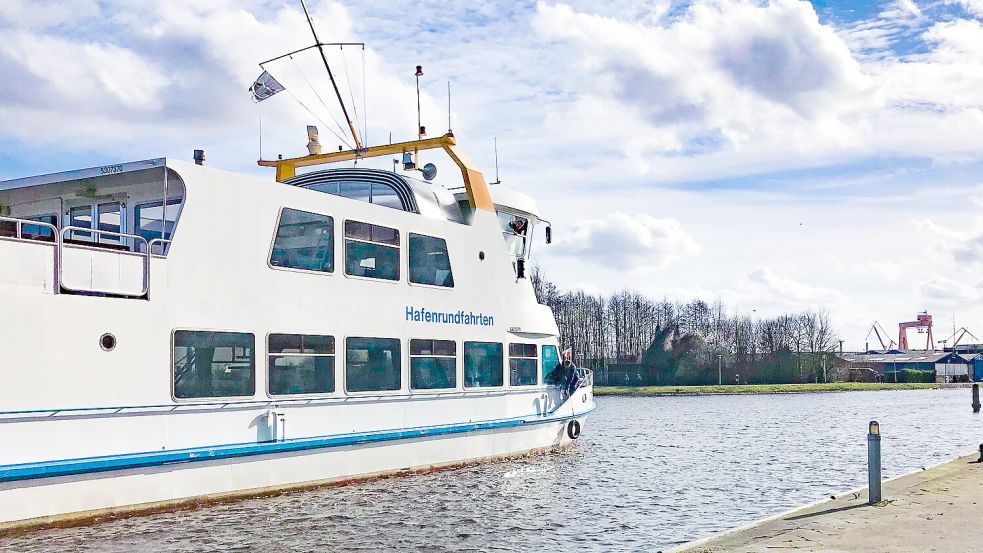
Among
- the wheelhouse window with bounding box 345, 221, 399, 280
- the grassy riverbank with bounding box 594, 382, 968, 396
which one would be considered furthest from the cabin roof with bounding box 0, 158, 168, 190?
the grassy riverbank with bounding box 594, 382, 968, 396

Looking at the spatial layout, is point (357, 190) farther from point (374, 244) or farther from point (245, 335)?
point (245, 335)

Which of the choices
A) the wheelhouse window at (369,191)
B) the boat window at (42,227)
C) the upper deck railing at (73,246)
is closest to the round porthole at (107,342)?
the upper deck railing at (73,246)

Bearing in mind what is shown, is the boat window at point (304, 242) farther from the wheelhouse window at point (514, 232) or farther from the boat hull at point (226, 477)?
the wheelhouse window at point (514, 232)

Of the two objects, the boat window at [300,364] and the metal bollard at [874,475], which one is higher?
the boat window at [300,364]

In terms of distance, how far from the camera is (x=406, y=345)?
56.5ft

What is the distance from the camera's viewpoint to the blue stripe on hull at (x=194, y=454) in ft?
37.3

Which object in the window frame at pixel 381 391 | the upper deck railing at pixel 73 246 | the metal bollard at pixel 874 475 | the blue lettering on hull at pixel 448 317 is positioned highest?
the upper deck railing at pixel 73 246

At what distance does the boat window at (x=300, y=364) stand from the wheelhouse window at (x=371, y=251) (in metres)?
1.43

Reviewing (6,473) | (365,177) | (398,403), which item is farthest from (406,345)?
(6,473)

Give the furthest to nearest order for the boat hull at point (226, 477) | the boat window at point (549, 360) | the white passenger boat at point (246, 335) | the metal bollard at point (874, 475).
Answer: the boat window at point (549, 360)
the metal bollard at point (874, 475)
the white passenger boat at point (246, 335)
the boat hull at point (226, 477)

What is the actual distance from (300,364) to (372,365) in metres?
1.71

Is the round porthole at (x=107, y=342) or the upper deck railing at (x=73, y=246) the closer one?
the upper deck railing at (x=73, y=246)

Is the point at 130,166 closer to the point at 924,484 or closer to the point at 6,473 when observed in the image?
the point at 6,473

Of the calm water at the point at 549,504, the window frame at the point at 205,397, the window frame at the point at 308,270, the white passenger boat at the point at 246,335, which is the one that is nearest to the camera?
the white passenger boat at the point at 246,335
